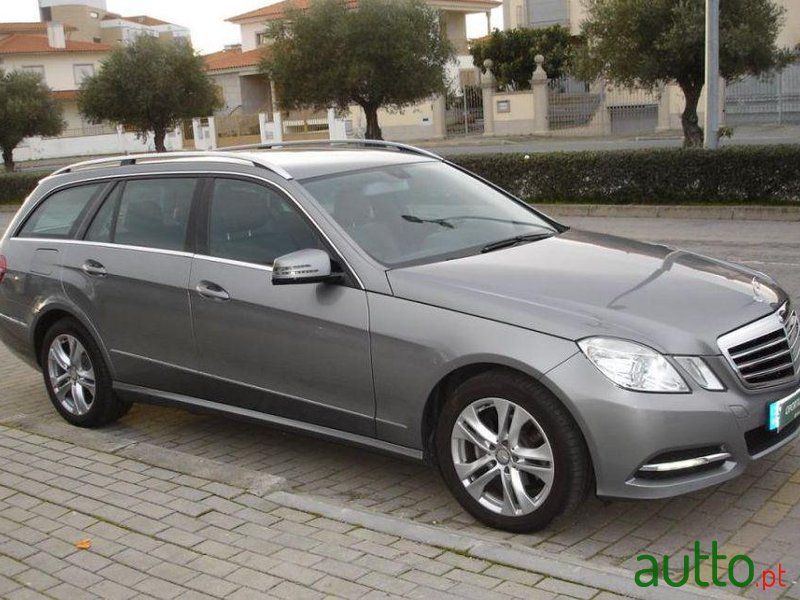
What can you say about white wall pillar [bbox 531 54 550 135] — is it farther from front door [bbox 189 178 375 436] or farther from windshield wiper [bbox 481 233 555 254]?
front door [bbox 189 178 375 436]

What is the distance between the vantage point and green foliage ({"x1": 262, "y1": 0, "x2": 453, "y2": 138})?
2677cm

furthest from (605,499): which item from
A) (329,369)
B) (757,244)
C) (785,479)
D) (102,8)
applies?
(102,8)

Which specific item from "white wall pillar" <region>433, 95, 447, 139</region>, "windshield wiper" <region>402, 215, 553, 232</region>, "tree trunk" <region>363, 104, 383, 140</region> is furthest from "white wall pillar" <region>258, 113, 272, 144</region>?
"windshield wiper" <region>402, 215, 553, 232</region>

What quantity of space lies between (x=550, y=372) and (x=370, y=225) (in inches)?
56.6

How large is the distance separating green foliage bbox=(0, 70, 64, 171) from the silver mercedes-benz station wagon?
3446cm

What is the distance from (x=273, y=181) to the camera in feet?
17.6

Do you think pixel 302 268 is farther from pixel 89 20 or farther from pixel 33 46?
pixel 89 20

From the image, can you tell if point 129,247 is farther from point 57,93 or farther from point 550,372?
point 57,93

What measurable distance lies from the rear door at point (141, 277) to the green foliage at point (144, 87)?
31.3 meters

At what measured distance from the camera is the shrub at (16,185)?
93.0ft

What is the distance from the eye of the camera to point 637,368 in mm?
4121

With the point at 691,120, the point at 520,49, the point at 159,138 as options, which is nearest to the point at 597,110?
the point at 520,49

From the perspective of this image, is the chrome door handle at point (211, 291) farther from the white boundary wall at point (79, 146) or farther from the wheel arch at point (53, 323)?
the white boundary wall at point (79, 146)

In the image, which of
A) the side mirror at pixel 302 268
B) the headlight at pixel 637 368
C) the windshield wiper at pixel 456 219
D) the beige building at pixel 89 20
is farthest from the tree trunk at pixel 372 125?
the beige building at pixel 89 20
